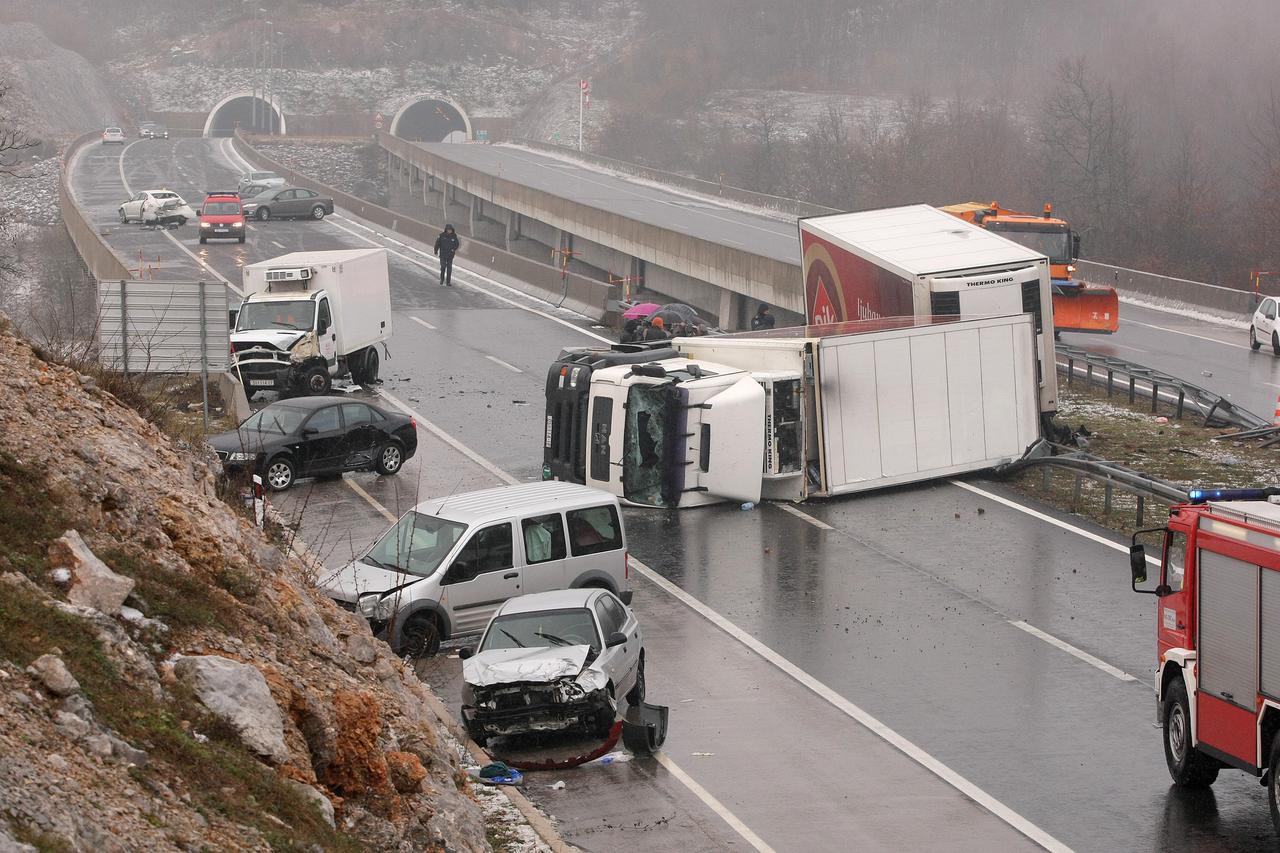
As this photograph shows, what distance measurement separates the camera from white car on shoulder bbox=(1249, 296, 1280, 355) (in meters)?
37.9

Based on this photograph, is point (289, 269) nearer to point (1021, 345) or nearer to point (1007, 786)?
point (1021, 345)

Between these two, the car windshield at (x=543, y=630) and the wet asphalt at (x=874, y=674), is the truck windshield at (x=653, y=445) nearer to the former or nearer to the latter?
the wet asphalt at (x=874, y=674)

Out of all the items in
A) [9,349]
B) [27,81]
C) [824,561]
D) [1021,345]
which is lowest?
[824,561]

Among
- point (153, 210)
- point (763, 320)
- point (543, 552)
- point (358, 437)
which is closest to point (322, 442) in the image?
point (358, 437)

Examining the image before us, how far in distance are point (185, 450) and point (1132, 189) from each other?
69.3 metres

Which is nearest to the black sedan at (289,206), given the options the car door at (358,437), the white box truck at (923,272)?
the white box truck at (923,272)

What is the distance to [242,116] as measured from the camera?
496 feet

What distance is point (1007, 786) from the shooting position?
41.7 feet

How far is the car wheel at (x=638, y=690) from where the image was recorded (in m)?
14.1

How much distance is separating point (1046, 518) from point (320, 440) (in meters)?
11.3

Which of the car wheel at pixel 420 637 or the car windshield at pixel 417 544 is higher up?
the car windshield at pixel 417 544

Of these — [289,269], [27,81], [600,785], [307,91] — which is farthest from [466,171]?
[307,91]

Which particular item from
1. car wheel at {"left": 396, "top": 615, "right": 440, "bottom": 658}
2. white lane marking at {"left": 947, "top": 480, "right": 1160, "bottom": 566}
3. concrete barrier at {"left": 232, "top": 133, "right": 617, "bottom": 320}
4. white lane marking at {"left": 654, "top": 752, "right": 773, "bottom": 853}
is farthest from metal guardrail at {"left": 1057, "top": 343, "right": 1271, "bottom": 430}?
white lane marking at {"left": 654, "top": 752, "right": 773, "bottom": 853}

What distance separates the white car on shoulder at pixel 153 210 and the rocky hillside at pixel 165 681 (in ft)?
173
